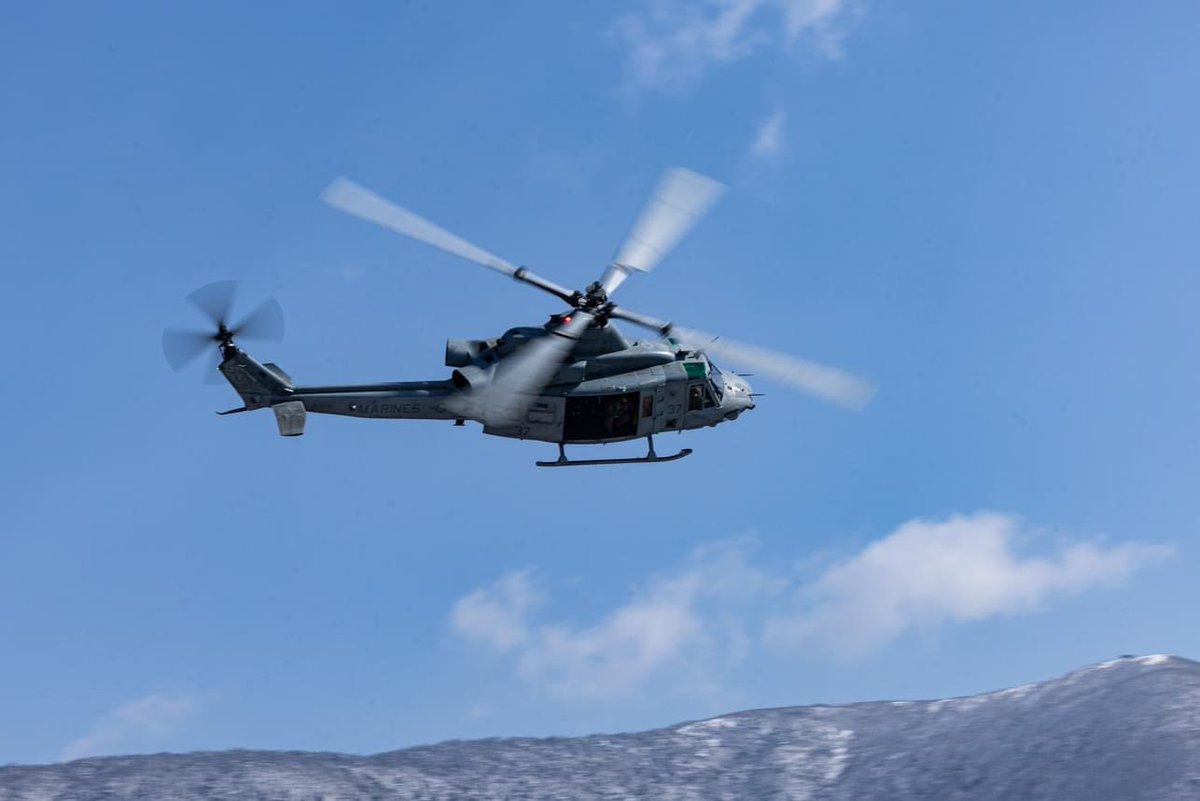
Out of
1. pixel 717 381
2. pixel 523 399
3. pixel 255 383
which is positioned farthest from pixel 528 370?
pixel 255 383

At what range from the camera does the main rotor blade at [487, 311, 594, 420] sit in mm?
63281

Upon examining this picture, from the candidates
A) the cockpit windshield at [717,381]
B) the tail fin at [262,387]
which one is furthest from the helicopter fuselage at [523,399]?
the cockpit windshield at [717,381]

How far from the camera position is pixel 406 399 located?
6378cm

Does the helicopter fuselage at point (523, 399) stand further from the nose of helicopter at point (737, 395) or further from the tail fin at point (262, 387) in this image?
the nose of helicopter at point (737, 395)

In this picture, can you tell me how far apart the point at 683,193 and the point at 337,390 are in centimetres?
1847

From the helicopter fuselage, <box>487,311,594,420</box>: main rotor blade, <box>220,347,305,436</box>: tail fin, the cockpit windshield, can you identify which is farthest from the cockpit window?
<box>220,347,305,436</box>: tail fin

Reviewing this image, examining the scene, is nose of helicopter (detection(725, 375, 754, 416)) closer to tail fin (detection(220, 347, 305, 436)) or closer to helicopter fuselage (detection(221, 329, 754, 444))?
helicopter fuselage (detection(221, 329, 754, 444))

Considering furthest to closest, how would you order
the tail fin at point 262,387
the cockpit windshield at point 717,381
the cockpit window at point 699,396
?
the cockpit windshield at point 717,381 → the cockpit window at point 699,396 → the tail fin at point 262,387

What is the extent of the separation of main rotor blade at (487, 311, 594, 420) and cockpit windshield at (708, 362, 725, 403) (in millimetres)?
8438

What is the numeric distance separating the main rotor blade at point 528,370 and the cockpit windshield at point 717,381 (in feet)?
27.7

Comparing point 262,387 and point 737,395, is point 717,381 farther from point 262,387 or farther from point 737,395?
point 262,387

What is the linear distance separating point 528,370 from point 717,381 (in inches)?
438

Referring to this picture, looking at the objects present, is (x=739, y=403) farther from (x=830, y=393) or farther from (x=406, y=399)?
(x=406, y=399)

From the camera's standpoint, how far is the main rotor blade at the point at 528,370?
208 ft
